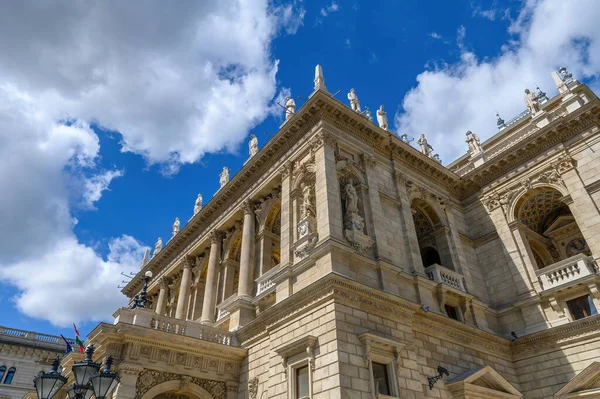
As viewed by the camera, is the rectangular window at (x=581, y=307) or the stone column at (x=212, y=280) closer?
the rectangular window at (x=581, y=307)

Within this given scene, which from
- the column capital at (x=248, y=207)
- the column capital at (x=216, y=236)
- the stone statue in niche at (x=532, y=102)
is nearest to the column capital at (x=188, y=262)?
the column capital at (x=216, y=236)

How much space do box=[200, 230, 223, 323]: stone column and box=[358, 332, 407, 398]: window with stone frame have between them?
12.1 m

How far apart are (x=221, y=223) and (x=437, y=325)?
570 inches

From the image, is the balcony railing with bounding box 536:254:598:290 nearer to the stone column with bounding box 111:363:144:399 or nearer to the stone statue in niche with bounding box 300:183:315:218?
the stone statue in niche with bounding box 300:183:315:218

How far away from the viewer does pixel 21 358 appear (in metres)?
44.6

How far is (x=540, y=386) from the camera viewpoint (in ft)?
63.3

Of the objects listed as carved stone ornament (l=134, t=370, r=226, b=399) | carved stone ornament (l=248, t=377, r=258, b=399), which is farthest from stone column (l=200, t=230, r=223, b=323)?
carved stone ornament (l=248, t=377, r=258, b=399)

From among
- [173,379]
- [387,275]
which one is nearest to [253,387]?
[173,379]

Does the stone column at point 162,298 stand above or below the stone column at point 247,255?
above

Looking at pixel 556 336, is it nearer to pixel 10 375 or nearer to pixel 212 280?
pixel 212 280

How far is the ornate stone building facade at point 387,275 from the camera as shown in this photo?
1571cm

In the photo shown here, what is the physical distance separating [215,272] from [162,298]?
29.8ft

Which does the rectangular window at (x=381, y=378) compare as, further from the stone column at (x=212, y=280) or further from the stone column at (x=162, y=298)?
the stone column at (x=162, y=298)

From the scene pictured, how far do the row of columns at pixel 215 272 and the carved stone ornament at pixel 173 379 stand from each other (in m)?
4.34
